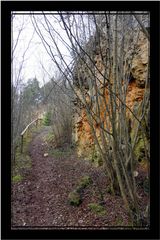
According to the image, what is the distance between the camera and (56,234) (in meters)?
1.18

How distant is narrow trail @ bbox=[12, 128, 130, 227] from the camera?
1.30 m

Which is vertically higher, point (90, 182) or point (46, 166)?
point (46, 166)

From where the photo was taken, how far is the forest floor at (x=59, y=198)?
130cm

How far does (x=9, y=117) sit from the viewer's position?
1.19 metres

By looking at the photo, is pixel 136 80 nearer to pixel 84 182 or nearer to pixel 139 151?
pixel 139 151

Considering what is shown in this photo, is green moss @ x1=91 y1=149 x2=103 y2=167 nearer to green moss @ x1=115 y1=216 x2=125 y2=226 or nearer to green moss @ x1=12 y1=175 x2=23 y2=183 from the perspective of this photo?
green moss @ x1=115 y1=216 x2=125 y2=226

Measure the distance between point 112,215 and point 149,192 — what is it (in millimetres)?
351

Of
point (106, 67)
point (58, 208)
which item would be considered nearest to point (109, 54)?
point (106, 67)

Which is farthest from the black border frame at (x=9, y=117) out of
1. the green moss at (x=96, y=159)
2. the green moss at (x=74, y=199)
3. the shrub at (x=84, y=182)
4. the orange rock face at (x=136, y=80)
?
the green moss at (x=96, y=159)

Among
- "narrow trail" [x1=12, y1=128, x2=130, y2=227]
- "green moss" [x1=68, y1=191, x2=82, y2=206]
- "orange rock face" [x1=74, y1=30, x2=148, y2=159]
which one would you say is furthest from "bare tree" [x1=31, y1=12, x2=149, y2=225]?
"green moss" [x1=68, y1=191, x2=82, y2=206]

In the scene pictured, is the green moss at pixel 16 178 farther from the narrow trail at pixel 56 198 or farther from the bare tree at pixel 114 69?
the bare tree at pixel 114 69

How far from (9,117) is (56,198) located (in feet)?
2.30
